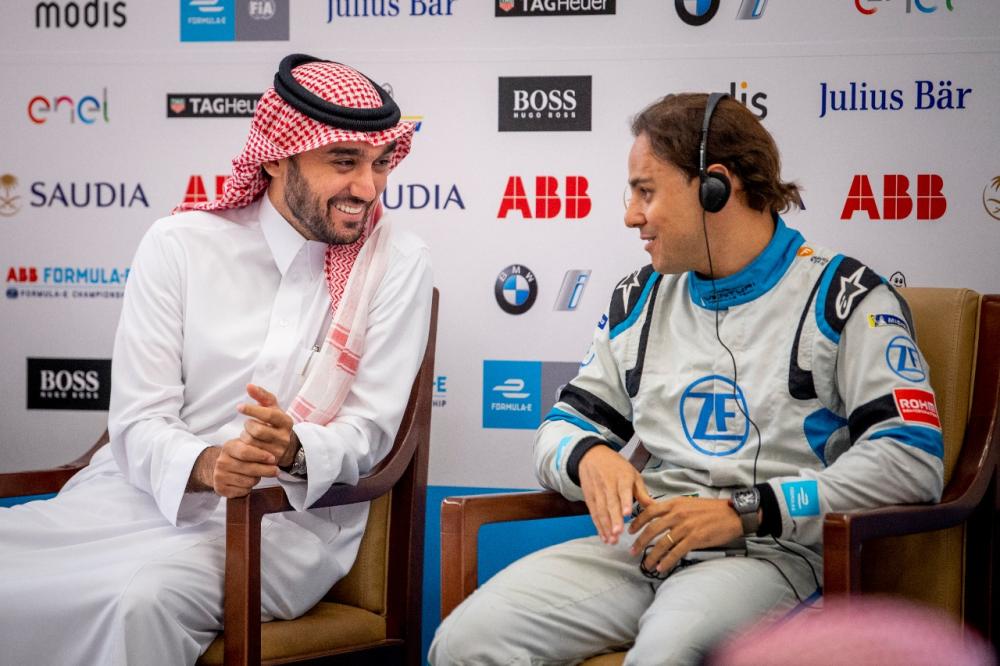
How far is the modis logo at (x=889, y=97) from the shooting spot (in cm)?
318

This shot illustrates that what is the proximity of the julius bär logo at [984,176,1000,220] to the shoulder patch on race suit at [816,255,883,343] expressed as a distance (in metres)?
1.11

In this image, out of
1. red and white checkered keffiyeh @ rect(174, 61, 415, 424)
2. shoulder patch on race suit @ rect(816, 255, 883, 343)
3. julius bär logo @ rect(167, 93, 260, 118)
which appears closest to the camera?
shoulder patch on race suit @ rect(816, 255, 883, 343)

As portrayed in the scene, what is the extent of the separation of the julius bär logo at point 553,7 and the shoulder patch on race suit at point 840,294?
1.40 metres

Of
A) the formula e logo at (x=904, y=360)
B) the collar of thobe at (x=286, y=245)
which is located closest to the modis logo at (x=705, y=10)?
the collar of thobe at (x=286, y=245)

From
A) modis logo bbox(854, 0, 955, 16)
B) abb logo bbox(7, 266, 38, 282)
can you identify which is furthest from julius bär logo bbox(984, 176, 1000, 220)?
abb logo bbox(7, 266, 38, 282)

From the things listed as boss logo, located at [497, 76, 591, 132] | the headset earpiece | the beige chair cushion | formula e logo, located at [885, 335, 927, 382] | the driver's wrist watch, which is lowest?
the beige chair cushion

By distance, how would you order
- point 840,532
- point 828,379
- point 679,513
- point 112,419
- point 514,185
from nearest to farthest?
1. point 840,532
2. point 679,513
3. point 828,379
4. point 112,419
5. point 514,185

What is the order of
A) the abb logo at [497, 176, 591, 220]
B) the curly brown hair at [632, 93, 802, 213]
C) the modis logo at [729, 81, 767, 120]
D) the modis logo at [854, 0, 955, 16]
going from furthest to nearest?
the abb logo at [497, 176, 591, 220], the modis logo at [729, 81, 767, 120], the modis logo at [854, 0, 955, 16], the curly brown hair at [632, 93, 802, 213]

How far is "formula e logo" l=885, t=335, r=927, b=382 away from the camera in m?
2.15

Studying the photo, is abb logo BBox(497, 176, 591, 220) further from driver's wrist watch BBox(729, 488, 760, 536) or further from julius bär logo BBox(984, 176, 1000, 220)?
driver's wrist watch BBox(729, 488, 760, 536)

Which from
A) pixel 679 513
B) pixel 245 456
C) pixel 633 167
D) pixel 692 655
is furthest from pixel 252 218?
pixel 692 655

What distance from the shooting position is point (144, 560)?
92.8 inches

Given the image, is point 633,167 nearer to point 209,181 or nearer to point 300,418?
point 300,418

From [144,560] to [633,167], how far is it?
1370 millimetres
